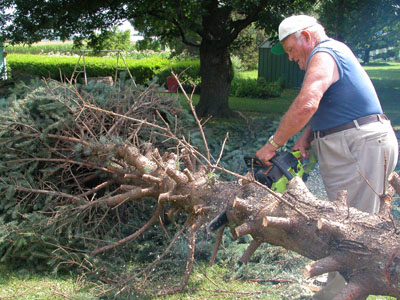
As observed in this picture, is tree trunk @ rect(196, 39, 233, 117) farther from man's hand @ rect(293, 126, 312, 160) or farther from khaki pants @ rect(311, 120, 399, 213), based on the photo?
khaki pants @ rect(311, 120, 399, 213)

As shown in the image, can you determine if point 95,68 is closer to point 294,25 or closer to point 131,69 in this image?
point 131,69

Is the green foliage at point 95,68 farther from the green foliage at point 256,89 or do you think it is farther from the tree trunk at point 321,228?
the tree trunk at point 321,228

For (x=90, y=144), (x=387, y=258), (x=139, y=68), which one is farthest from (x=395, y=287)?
(x=139, y=68)

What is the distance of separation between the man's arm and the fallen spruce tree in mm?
400

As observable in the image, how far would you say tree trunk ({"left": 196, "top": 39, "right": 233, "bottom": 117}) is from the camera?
9875mm

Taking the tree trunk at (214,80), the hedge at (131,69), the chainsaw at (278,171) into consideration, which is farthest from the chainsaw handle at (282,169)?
the hedge at (131,69)

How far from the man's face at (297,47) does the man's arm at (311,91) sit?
0.84 feet

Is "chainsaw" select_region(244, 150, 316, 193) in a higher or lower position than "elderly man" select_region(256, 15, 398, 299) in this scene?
lower

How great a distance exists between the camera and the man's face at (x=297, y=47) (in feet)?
10.0

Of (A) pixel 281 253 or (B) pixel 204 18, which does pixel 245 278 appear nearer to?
(A) pixel 281 253

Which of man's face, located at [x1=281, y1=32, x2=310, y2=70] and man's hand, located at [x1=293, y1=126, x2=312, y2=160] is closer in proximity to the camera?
man's face, located at [x1=281, y1=32, x2=310, y2=70]

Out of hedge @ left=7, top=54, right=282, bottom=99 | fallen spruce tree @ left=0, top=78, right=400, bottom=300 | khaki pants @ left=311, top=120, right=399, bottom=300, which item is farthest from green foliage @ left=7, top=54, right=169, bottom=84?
khaki pants @ left=311, top=120, right=399, bottom=300

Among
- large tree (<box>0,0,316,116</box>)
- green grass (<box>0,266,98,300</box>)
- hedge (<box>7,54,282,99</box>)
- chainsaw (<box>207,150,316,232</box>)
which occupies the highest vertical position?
large tree (<box>0,0,316,116</box>)

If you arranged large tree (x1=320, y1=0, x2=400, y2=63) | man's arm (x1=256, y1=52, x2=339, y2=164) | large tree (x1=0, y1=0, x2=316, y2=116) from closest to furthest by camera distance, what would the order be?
man's arm (x1=256, y1=52, x2=339, y2=164) → large tree (x1=0, y1=0, x2=316, y2=116) → large tree (x1=320, y1=0, x2=400, y2=63)
